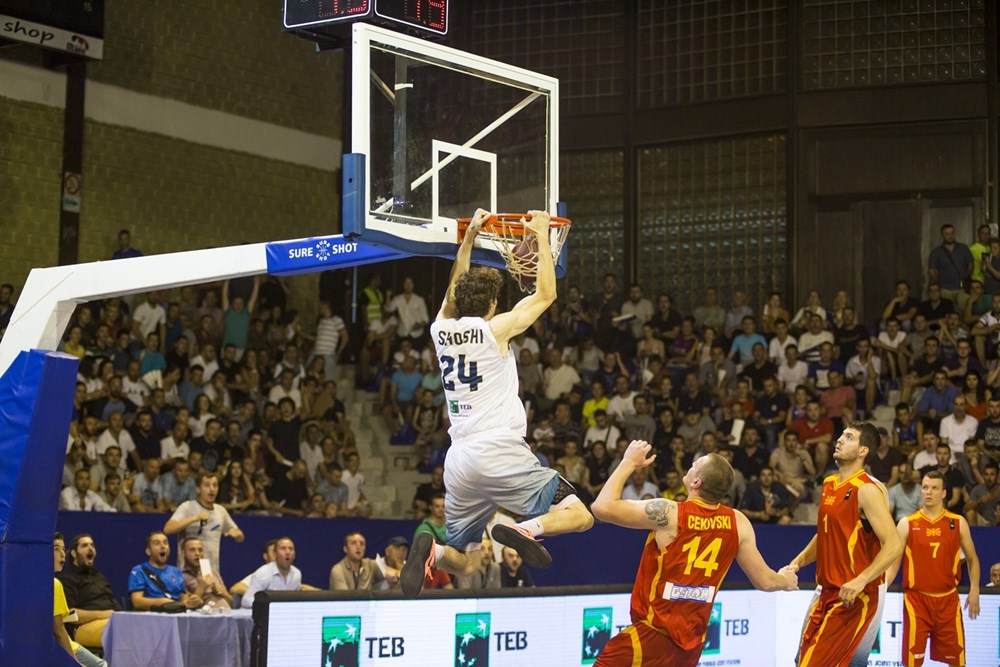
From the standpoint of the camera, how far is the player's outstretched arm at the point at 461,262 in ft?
26.8

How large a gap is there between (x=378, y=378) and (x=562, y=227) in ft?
39.0

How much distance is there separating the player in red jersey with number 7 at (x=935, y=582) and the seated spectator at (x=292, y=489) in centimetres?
748

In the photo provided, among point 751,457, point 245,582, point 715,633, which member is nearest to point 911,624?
point 715,633

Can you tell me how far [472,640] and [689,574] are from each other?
3.77 m

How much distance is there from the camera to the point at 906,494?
1562 centimetres

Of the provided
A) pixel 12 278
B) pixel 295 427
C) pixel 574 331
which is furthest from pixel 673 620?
pixel 12 278

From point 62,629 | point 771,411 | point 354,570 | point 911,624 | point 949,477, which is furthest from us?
point 771,411

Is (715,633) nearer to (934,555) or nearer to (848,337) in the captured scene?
(934,555)

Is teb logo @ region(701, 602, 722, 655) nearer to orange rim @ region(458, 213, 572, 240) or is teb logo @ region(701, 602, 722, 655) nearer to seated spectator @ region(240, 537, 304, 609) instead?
seated spectator @ region(240, 537, 304, 609)

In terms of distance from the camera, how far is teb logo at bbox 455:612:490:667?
37.1 ft

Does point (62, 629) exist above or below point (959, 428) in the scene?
below

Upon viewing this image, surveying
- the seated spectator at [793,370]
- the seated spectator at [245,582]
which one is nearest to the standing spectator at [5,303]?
the seated spectator at [245,582]

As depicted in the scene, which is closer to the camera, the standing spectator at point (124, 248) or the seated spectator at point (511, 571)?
the seated spectator at point (511, 571)

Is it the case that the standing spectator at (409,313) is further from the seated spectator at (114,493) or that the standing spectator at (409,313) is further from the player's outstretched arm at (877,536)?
the player's outstretched arm at (877,536)
